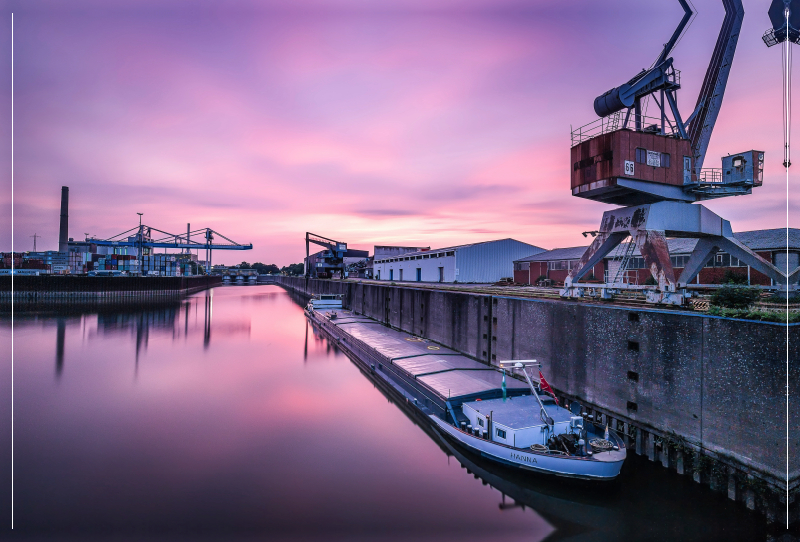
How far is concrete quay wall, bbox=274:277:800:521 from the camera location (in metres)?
11.0

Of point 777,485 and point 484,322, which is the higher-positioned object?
point 484,322

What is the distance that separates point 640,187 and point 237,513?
20822 millimetres

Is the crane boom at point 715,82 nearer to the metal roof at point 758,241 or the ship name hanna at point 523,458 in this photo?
the metal roof at point 758,241

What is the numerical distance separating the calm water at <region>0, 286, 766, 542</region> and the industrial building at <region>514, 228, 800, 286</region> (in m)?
9.60

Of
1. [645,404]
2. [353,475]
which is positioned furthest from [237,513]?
[645,404]

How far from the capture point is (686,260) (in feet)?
105

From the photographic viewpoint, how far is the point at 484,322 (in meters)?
25.6

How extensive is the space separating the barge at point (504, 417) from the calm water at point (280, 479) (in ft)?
3.02

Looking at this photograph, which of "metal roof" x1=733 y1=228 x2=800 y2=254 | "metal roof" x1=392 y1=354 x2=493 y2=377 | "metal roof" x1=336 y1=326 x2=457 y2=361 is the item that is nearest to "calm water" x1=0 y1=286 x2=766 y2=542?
"metal roof" x1=392 y1=354 x2=493 y2=377

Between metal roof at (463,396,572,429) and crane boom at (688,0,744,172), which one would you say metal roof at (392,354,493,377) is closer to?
metal roof at (463,396,572,429)

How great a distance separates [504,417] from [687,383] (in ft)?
19.8

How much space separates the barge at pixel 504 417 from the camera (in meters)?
12.8

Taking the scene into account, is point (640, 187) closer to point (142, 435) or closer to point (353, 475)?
point (353, 475)

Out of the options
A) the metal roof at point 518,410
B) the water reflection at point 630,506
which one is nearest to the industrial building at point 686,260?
the metal roof at point 518,410
